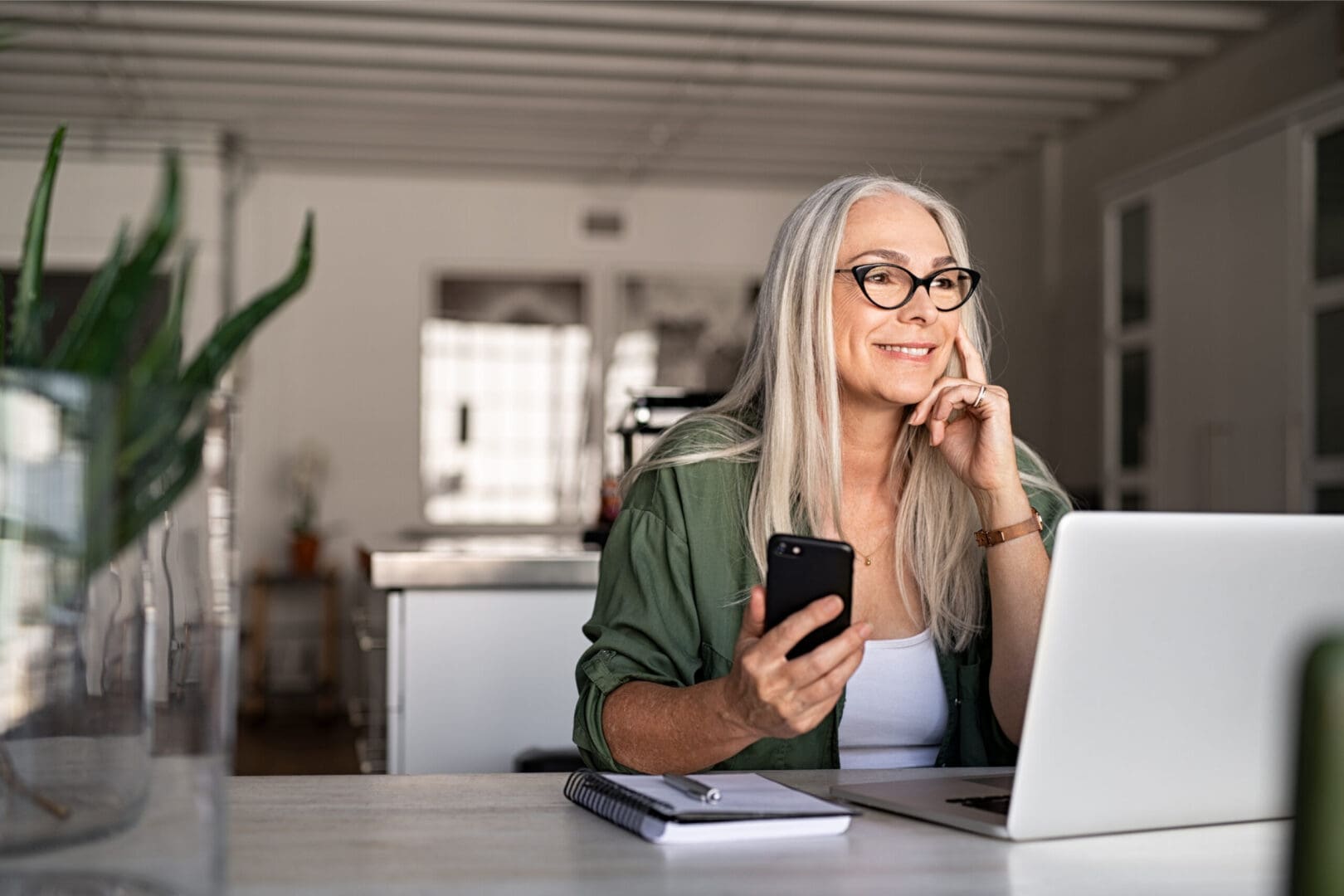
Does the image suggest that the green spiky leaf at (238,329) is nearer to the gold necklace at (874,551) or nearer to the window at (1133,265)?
the gold necklace at (874,551)

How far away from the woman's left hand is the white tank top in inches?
9.6

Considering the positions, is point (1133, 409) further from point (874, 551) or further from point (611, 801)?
point (611, 801)

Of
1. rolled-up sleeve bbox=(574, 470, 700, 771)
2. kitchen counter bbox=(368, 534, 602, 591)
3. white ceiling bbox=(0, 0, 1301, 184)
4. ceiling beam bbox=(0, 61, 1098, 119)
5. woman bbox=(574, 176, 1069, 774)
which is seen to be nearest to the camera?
rolled-up sleeve bbox=(574, 470, 700, 771)

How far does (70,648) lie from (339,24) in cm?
531

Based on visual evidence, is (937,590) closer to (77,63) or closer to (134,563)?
(134,563)

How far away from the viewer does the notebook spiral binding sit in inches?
44.8

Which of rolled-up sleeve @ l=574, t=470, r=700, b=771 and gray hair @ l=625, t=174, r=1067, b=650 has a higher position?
gray hair @ l=625, t=174, r=1067, b=650

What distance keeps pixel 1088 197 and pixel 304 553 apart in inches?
186

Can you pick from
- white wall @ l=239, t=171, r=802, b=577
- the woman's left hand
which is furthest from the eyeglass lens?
white wall @ l=239, t=171, r=802, b=577

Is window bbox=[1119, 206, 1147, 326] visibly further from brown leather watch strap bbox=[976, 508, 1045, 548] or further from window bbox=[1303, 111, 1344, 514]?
brown leather watch strap bbox=[976, 508, 1045, 548]

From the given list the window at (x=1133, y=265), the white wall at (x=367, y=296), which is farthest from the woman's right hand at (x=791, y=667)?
the white wall at (x=367, y=296)

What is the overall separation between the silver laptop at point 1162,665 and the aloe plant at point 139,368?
2.02 feet

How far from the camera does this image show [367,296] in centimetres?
840

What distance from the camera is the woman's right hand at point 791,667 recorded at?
1203 mm
